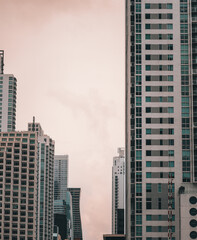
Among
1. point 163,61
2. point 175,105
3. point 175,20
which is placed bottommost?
point 175,105

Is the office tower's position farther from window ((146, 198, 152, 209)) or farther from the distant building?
the distant building

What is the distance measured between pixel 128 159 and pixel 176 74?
2960 cm

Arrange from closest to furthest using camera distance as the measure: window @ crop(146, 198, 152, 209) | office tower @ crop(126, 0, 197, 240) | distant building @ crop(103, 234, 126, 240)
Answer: office tower @ crop(126, 0, 197, 240)
window @ crop(146, 198, 152, 209)
distant building @ crop(103, 234, 126, 240)

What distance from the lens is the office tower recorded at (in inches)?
6585

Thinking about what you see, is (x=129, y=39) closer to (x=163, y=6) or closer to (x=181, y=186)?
(x=163, y=6)

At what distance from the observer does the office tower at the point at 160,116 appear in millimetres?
167250

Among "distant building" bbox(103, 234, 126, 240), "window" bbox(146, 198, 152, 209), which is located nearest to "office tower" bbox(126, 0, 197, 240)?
"window" bbox(146, 198, 152, 209)

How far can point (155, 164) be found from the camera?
556ft

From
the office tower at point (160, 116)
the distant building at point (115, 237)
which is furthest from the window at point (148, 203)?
the distant building at point (115, 237)

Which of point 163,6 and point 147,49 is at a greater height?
point 163,6

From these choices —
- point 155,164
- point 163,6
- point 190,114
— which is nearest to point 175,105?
point 190,114

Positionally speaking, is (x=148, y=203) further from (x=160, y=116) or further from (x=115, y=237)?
(x=115, y=237)

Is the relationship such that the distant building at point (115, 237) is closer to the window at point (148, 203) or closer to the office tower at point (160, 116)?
the office tower at point (160, 116)

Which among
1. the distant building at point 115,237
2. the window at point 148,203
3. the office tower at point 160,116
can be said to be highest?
the office tower at point 160,116
